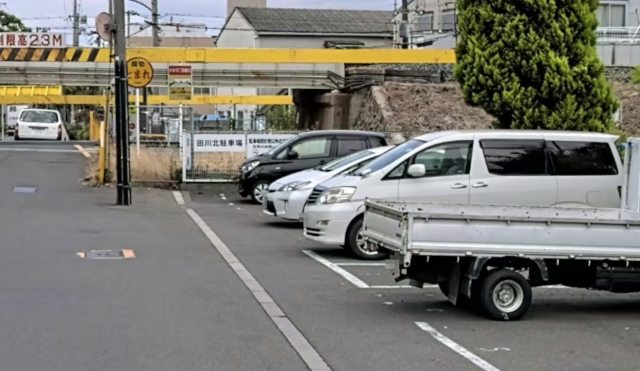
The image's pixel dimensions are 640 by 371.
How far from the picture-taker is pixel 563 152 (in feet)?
43.7

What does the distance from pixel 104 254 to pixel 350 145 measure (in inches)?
307

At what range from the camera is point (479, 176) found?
42.6ft

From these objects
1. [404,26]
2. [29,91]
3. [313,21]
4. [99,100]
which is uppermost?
[313,21]

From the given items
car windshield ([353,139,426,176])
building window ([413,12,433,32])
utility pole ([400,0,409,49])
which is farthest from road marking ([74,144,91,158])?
building window ([413,12,433,32])

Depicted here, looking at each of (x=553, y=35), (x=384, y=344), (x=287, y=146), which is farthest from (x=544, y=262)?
(x=287, y=146)

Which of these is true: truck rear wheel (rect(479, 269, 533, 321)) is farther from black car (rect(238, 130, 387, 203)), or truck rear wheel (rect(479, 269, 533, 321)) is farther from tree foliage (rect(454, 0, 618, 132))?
black car (rect(238, 130, 387, 203))

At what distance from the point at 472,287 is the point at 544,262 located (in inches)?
29.5

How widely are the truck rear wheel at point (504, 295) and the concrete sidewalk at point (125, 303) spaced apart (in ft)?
7.04

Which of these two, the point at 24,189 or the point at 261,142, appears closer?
the point at 24,189

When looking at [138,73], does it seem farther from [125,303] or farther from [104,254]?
[125,303]

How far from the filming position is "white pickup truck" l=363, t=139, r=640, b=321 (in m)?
8.95

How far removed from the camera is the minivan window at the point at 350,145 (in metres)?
20.0

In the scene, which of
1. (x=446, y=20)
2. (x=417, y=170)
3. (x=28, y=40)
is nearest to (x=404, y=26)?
(x=446, y=20)

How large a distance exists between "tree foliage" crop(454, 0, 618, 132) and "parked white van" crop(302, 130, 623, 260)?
16.5 ft
